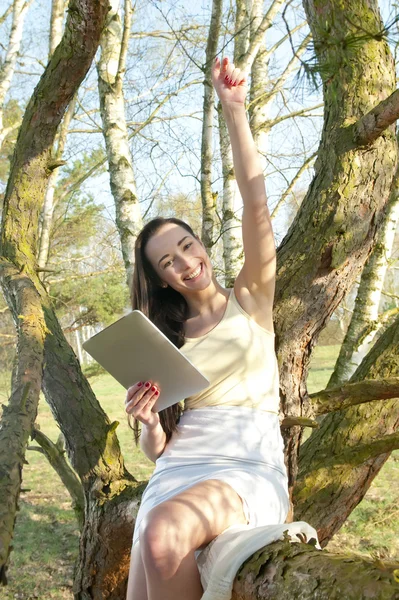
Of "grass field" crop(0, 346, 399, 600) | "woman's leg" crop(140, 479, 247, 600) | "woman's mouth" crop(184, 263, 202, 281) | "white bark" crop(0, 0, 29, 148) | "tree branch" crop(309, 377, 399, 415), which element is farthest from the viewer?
"white bark" crop(0, 0, 29, 148)

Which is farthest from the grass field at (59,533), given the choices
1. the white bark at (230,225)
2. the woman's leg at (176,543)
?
the woman's leg at (176,543)

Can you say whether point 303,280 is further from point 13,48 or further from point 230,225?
point 13,48

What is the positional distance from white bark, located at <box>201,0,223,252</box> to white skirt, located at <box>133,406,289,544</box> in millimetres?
1671

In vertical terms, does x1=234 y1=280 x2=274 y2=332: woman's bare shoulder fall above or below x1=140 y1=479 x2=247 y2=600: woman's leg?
above

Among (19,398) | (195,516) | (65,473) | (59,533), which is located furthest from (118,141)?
(59,533)

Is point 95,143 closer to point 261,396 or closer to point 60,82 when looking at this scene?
point 60,82

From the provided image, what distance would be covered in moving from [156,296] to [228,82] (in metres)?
0.76

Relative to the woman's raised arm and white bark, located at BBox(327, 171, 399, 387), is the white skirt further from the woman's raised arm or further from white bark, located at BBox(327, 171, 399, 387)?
white bark, located at BBox(327, 171, 399, 387)

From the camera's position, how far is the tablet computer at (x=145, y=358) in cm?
167

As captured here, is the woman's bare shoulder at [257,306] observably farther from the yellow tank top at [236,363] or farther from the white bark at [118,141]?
the white bark at [118,141]

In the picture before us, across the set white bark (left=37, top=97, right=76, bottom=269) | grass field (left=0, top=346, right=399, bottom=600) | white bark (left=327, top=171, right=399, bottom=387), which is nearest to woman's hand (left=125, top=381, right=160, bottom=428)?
white bark (left=327, top=171, right=399, bottom=387)

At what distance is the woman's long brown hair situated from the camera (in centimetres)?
214

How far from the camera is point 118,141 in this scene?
348cm

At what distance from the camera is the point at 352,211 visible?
7.47 feet
